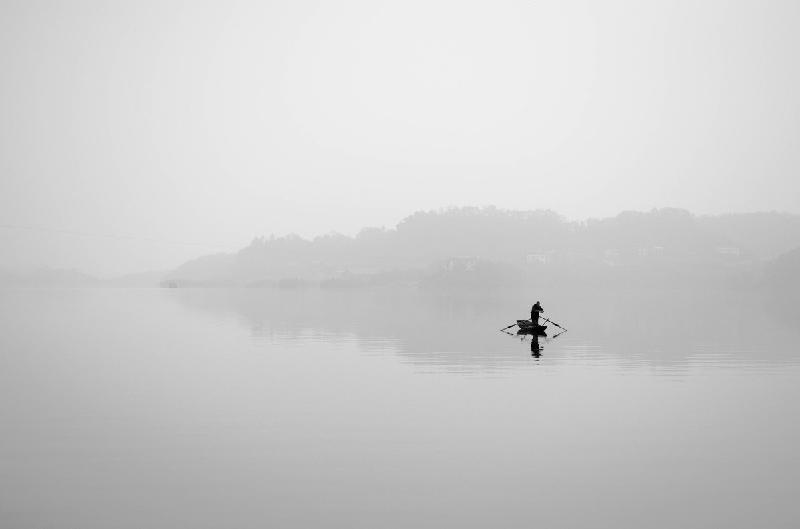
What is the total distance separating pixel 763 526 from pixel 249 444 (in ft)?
50.5

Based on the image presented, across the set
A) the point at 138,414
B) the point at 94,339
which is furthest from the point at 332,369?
the point at 94,339

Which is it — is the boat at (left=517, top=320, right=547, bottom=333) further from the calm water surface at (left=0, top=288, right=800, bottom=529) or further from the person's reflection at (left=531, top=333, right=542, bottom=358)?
the calm water surface at (left=0, top=288, right=800, bottom=529)

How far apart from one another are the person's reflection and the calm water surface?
0.89m

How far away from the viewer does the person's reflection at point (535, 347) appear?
4475 cm

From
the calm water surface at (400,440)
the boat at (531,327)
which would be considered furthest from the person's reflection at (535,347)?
the calm water surface at (400,440)

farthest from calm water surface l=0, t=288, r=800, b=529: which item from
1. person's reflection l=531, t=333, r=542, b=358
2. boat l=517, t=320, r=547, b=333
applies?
boat l=517, t=320, r=547, b=333

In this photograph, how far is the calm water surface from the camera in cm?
1538

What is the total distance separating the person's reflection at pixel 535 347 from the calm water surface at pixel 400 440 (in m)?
0.89

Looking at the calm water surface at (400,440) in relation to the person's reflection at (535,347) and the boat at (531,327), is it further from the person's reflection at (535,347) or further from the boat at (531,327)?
the boat at (531,327)

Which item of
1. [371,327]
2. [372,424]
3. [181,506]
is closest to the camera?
[181,506]

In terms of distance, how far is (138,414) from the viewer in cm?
2600

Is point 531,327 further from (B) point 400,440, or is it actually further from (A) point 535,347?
(B) point 400,440

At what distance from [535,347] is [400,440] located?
2985 centimetres

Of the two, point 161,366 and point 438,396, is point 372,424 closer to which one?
point 438,396
